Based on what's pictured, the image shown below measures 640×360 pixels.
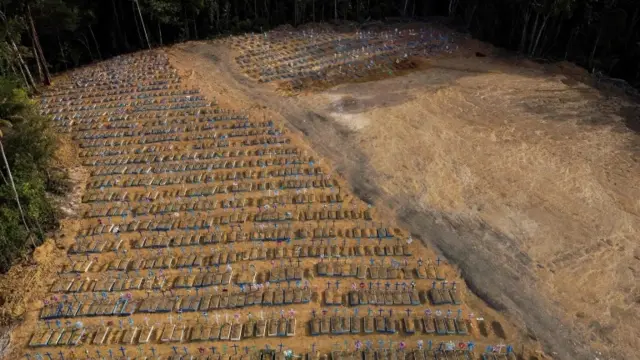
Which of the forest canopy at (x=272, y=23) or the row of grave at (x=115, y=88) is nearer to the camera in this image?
the forest canopy at (x=272, y=23)

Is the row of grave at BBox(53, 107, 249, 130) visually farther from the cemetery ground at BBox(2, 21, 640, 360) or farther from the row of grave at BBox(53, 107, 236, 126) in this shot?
the cemetery ground at BBox(2, 21, 640, 360)

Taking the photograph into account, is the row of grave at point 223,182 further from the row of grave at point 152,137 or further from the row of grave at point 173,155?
the row of grave at point 152,137

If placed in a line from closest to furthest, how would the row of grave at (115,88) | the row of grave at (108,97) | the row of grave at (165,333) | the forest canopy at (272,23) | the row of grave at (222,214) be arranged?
the row of grave at (165,333), the row of grave at (222,214), the row of grave at (108,97), the forest canopy at (272,23), the row of grave at (115,88)

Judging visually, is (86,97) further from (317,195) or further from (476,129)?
(476,129)

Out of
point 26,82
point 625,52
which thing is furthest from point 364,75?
point 26,82

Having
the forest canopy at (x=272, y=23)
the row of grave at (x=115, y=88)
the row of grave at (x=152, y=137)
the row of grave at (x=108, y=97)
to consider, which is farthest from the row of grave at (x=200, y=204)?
the forest canopy at (x=272, y=23)

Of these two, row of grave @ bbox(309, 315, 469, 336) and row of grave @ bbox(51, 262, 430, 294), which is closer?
row of grave @ bbox(309, 315, 469, 336)

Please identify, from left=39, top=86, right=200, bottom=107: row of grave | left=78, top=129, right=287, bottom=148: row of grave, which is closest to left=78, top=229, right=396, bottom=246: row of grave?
left=78, top=129, right=287, bottom=148: row of grave
